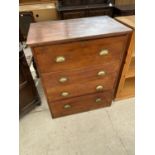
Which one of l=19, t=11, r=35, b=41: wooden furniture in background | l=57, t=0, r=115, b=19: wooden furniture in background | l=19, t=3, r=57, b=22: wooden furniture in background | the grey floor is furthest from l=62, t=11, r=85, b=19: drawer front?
the grey floor

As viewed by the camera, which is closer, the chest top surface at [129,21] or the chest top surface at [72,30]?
the chest top surface at [72,30]

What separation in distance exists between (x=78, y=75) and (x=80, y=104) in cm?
42

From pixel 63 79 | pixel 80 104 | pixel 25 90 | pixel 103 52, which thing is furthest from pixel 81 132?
pixel 103 52

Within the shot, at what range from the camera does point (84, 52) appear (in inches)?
44.5

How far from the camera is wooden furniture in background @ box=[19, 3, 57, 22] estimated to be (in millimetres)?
2711

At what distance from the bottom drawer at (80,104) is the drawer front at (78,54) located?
16.4 inches

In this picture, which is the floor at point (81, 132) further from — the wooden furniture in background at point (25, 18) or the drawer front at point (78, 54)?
the wooden furniture in background at point (25, 18)

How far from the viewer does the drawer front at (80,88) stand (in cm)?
132

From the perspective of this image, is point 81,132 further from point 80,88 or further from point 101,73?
point 101,73

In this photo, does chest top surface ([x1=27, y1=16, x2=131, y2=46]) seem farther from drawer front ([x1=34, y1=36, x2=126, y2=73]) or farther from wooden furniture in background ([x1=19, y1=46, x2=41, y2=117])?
wooden furniture in background ([x1=19, y1=46, x2=41, y2=117])

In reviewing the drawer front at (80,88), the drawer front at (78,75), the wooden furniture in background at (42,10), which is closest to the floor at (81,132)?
the drawer front at (80,88)
